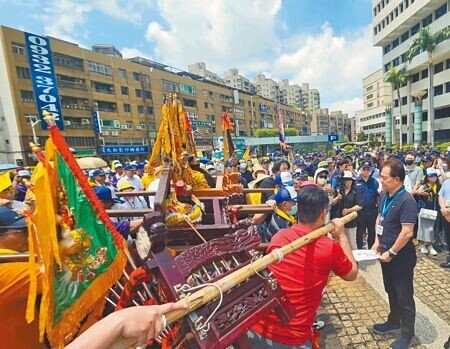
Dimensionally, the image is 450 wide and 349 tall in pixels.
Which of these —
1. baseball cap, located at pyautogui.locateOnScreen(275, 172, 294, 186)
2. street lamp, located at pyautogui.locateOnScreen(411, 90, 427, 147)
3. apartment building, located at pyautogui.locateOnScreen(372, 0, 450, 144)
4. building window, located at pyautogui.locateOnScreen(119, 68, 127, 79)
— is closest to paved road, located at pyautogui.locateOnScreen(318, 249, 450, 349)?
baseball cap, located at pyautogui.locateOnScreen(275, 172, 294, 186)

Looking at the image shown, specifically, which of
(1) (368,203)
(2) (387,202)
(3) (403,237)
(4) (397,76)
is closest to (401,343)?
(3) (403,237)

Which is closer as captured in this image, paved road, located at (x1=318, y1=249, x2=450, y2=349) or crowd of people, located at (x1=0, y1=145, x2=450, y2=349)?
crowd of people, located at (x1=0, y1=145, x2=450, y2=349)

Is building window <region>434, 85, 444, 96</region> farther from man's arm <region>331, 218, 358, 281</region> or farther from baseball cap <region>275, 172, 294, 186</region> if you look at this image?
man's arm <region>331, 218, 358, 281</region>

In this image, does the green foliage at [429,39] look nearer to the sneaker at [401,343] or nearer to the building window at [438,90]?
the building window at [438,90]

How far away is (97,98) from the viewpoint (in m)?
31.8

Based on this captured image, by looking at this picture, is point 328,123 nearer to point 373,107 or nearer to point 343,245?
point 373,107

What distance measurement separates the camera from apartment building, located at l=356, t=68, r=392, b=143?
61500 mm

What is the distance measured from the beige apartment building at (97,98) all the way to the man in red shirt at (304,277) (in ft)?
86.1

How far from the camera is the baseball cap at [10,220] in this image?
1.69 metres

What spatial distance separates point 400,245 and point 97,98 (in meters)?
35.3

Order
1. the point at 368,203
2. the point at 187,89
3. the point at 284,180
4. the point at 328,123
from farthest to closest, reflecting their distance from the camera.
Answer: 1. the point at 328,123
2. the point at 187,89
3. the point at 368,203
4. the point at 284,180

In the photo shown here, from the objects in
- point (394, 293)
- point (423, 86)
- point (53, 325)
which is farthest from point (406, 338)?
point (423, 86)

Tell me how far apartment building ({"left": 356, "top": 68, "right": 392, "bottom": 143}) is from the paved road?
64.8m

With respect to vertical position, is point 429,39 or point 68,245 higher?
point 429,39
